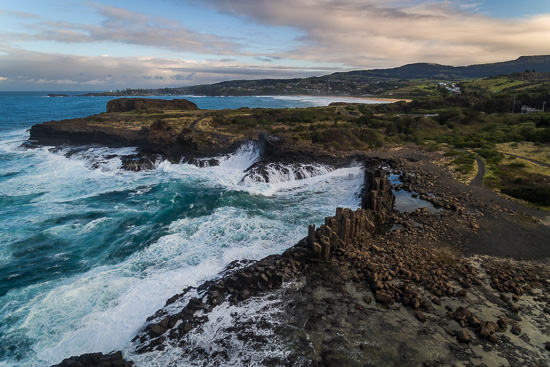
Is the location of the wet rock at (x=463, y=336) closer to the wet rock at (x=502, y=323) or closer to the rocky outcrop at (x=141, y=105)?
the wet rock at (x=502, y=323)

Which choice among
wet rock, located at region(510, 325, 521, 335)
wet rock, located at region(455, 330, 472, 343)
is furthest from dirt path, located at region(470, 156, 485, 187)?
wet rock, located at region(455, 330, 472, 343)

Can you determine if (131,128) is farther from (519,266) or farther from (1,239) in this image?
(519,266)

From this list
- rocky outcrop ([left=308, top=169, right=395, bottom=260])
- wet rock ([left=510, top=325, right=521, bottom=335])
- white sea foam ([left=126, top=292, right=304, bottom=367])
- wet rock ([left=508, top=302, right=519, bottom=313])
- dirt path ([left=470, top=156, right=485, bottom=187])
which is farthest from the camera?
dirt path ([left=470, top=156, right=485, bottom=187])

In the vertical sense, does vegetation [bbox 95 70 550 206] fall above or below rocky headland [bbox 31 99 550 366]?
above

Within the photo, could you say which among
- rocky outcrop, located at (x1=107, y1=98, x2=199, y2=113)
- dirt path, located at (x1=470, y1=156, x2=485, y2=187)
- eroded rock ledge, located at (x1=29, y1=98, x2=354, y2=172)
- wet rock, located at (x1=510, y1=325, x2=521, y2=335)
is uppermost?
rocky outcrop, located at (x1=107, y1=98, x2=199, y2=113)

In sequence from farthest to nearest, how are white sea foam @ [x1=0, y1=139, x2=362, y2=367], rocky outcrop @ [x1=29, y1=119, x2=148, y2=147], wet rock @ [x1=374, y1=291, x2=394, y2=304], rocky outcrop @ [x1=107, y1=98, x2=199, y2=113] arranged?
rocky outcrop @ [x1=107, y1=98, x2=199, y2=113] < rocky outcrop @ [x1=29, y1=119, x2=148, y2=147] < wet rock @ [x1=374, y1=291, x2=394, y2=304] < white sea foam @ [x1=0, y1=139, x2=362, y2=367]

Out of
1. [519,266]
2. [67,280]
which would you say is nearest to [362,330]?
[519,266]

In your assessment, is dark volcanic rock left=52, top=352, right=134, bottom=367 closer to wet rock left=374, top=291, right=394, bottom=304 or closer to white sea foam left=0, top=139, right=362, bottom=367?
white sea foam left=0, top=139, right=362, bottom=367

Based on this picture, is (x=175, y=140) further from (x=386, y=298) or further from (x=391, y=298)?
(x=391, y=298)
